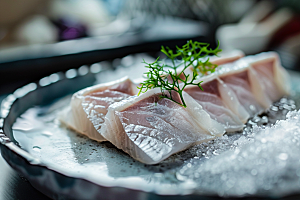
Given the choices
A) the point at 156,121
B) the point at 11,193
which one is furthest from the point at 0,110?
the point at 156,121

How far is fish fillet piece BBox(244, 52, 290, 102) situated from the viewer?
5.73ft

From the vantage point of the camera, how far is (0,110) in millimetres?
1417

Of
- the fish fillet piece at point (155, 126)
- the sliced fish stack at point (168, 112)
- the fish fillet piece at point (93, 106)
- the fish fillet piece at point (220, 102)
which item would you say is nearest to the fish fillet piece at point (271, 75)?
the sliced fish stack at point (168, 112)

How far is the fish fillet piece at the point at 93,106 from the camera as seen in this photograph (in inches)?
51.2

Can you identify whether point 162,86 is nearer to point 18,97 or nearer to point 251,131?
point 251,131

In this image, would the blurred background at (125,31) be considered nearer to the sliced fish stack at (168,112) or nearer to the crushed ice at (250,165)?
the sliced fish stack at (168,112)

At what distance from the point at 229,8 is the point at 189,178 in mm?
3405

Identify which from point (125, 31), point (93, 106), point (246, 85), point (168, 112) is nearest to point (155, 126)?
point (168, 112)

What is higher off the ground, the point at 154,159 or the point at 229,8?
the point at 229,8

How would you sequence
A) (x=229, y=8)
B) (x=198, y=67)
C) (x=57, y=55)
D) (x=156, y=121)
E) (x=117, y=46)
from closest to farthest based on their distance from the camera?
(x=156, y=121) < (x=198, y=67) < (x=57, y=55) < (x=117, y=46) < (x=229, y=8)

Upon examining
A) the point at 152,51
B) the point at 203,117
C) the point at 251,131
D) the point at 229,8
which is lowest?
the point at 251,131

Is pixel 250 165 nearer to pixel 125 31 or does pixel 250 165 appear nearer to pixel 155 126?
pixel 155 126

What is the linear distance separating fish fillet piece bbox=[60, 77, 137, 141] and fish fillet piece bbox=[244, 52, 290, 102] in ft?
2.57

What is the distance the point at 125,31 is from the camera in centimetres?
377
